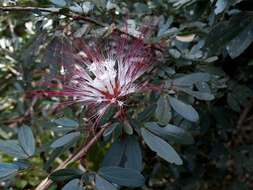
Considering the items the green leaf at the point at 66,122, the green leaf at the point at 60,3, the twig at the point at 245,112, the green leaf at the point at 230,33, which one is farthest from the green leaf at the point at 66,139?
the twig at the point at 245,112

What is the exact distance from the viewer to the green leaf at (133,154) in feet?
3.30

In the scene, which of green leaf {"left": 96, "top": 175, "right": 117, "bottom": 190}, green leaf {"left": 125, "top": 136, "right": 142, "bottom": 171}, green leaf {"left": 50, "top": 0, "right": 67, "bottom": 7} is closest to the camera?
green leaf {"left": 96, "top": 175, "right": 117, "bottom": 190}

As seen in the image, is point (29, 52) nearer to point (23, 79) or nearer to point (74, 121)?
point (23, 79)

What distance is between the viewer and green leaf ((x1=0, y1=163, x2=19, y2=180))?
92 cm

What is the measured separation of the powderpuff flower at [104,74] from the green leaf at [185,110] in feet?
0.29

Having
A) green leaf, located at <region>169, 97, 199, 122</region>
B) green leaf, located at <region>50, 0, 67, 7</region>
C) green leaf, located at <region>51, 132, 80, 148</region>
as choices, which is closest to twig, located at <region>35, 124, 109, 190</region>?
green leaf, located at <region>51, 132, 80, 148</region>

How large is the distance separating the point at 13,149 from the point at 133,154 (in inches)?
11.0

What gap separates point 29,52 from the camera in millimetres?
1618

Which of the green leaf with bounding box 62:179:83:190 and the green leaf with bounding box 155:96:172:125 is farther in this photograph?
the green leaf with bounding box 155:96:172:125

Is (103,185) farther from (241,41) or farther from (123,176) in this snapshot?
(241,41)

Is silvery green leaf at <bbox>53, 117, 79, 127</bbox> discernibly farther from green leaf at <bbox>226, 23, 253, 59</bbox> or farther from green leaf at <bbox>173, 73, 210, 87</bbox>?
green leaf at <bbox>226, 23, 253, 59</bbox>

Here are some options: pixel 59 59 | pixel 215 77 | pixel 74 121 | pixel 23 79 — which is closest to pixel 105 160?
pixel 74 121

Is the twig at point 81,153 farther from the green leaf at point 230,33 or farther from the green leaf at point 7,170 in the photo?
the green leaf at point 230,33

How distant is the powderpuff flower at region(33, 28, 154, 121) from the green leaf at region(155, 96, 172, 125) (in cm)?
6
